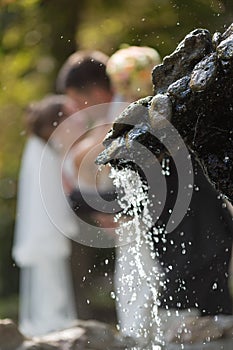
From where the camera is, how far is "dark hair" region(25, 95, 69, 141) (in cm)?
652

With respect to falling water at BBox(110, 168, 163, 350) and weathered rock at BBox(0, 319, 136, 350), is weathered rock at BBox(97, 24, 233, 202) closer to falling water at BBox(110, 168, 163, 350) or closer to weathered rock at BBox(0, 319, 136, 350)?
falling water at BBox(110, 168, 163, 350)

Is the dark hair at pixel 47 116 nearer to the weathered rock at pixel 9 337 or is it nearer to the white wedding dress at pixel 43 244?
the white wedding dress at pixel 43 244

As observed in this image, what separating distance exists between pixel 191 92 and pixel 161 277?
2.44 metres

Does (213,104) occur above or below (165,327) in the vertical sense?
above

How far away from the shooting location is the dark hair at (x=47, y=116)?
6516 mm

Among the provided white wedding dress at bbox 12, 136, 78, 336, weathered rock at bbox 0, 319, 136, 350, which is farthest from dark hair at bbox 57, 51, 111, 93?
weathered rock at bbox 0, 319, 136, 350

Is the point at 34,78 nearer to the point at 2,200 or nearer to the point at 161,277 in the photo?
the point at 2,200

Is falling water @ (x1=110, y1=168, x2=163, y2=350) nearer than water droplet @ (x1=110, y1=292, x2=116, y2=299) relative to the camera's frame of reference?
Yes

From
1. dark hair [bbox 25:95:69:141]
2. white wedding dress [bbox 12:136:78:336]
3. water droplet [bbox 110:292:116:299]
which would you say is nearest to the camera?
water droplet [bbox 110:292:116:299]

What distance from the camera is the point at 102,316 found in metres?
6.49

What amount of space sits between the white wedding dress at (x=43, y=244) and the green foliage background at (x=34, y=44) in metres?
1.67

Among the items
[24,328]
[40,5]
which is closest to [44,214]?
[24,328]

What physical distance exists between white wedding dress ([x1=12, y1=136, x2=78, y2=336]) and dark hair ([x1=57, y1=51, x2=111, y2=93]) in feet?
1.88

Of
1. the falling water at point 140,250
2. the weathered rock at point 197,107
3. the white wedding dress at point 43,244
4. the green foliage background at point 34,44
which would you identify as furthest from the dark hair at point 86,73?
the weathered rock at point 197,107
